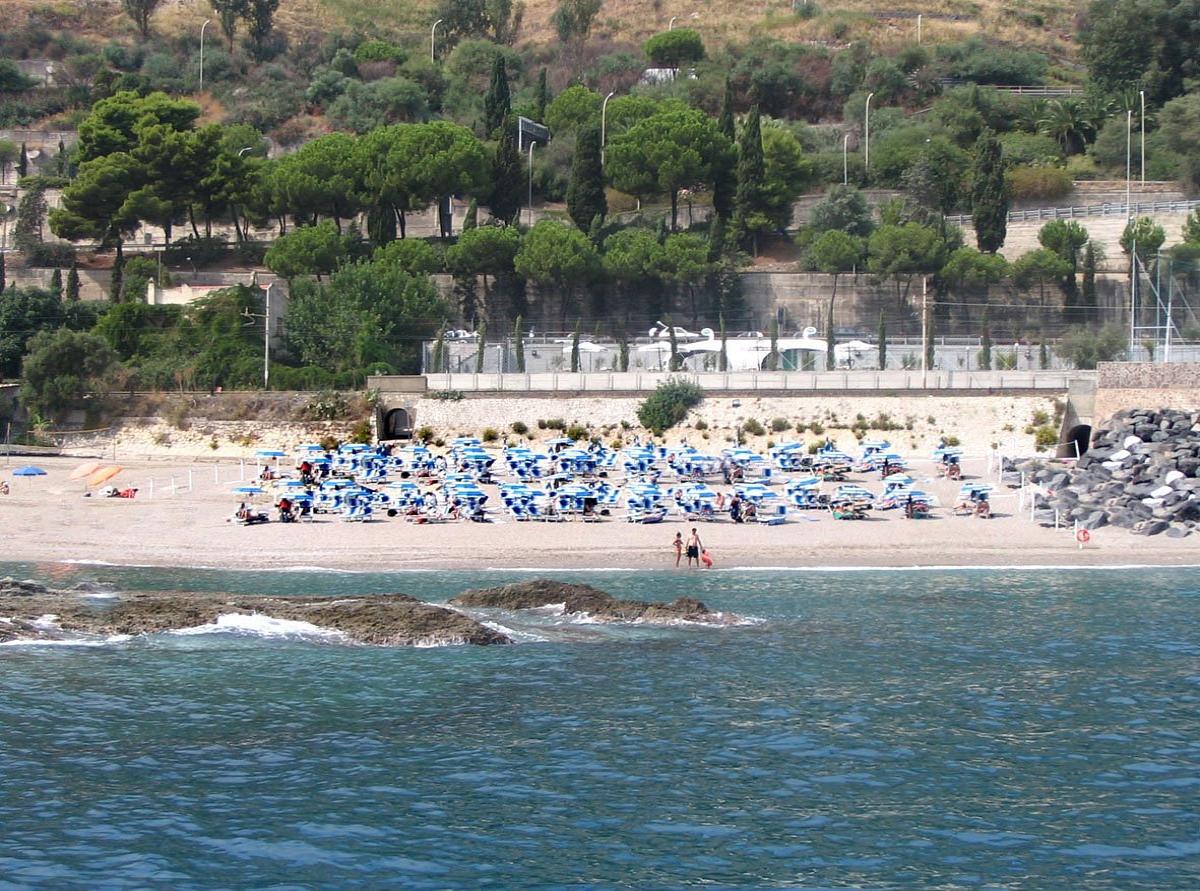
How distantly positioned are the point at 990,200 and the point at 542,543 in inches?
1496

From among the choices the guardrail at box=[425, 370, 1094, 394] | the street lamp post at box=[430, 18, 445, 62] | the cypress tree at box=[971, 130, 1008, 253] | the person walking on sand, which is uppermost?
the street lamp post at box=[430, 18, 445, 62]

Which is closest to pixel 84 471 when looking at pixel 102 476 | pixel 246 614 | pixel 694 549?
pixel 102 476

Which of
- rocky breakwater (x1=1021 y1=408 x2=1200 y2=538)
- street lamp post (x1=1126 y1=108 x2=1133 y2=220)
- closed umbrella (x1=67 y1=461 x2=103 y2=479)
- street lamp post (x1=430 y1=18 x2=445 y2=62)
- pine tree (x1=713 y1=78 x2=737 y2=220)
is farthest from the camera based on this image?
street lamp post (x1=430 y1=18 x2=445 y2=62)

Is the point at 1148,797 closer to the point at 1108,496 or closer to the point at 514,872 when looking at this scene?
the point at 514,872

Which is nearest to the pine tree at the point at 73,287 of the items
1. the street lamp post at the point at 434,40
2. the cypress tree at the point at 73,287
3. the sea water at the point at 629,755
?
the cypress tree at the point at 73,287

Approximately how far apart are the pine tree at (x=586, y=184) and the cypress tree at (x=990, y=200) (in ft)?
51.3

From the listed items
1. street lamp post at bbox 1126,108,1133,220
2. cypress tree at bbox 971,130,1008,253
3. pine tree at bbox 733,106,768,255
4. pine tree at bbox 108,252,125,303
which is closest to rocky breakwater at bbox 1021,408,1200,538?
cypress tree at bbox 971,130,1008,253

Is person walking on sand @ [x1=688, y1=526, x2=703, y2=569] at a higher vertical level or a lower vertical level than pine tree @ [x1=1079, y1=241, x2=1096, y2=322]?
lower

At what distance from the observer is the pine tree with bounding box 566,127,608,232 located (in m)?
68.4

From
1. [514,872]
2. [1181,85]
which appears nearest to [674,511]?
[514,872]

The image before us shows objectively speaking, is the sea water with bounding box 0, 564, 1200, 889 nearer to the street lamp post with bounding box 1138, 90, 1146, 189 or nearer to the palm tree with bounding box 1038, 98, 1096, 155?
the street lamp post with bounding box 1138, 90, 1146, 189

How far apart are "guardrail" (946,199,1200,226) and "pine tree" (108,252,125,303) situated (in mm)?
34490

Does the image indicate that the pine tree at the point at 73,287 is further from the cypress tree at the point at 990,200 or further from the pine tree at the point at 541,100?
the cypress tree at the point at 990,200

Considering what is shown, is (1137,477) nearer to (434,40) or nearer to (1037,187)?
(1037,187)
